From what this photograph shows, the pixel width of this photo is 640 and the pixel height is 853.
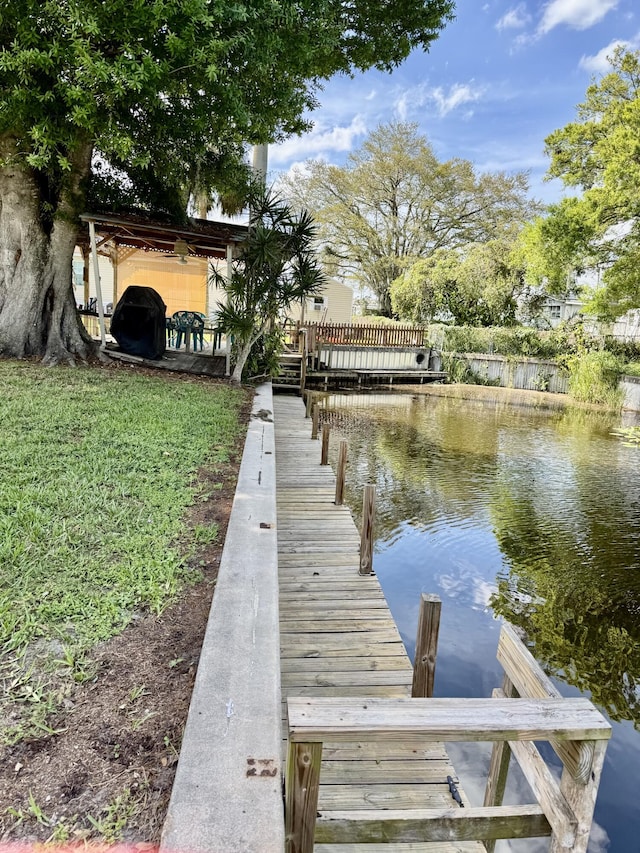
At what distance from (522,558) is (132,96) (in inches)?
299

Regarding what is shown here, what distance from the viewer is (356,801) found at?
2387mm

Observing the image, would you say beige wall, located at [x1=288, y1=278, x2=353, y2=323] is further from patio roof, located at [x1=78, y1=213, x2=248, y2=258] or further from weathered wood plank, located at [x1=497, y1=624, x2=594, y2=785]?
weathered wood plank, located at [x1=497, y1=624, x2=594, y2=785]

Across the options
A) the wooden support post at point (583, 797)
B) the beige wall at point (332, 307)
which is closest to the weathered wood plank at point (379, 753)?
the wooden support post at point (583, 797)

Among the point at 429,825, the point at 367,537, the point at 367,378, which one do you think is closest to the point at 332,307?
the point at 367,378

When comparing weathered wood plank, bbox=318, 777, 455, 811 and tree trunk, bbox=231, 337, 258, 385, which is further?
tree trunk, bbox=231, 337, 258, 385

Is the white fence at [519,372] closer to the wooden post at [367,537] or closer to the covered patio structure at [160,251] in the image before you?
the covered patio structure at [160,251]

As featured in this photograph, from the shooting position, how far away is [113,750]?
174 centimetres

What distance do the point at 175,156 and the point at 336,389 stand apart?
9.35 meters

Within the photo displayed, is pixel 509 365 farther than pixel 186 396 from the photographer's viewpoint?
Yes

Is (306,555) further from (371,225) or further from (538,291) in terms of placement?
(371,225)

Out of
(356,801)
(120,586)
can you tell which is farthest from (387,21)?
(356,801)

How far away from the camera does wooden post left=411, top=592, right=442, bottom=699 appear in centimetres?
295

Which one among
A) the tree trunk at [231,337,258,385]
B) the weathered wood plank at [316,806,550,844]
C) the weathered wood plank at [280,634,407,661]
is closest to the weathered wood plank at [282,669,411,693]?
the weathered wood plank at [280,634,407,661]

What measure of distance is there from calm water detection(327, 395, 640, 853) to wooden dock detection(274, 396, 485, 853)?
61 cm
